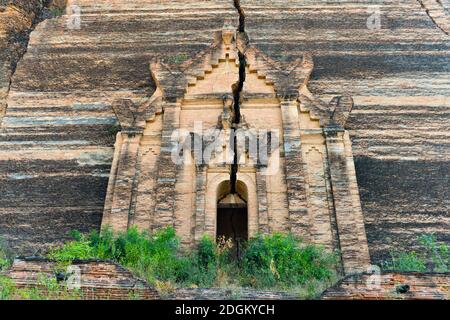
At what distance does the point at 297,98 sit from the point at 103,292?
23.0 ft

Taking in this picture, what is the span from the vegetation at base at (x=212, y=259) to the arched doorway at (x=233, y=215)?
3.84 feet

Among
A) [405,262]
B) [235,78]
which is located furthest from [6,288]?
[235,78]

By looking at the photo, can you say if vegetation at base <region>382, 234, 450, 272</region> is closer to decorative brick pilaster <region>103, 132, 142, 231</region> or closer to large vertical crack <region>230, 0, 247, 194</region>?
large vertical crack <region>230, 0, 247, 194</region>

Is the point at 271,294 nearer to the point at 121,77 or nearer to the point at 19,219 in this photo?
the point at 19,219

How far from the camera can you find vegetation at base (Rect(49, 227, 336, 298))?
35.8 feet

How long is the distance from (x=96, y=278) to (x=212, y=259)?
279cm

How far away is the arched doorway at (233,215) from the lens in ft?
43.9

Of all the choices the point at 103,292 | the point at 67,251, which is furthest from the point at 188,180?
the point at 103,292

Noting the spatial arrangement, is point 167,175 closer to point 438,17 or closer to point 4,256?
point 4,256

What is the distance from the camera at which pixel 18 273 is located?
378 inches

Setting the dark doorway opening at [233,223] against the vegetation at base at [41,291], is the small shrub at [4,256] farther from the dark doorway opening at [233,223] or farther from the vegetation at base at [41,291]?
the dark doorway opening at [233,223]

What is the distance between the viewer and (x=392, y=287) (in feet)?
30.1

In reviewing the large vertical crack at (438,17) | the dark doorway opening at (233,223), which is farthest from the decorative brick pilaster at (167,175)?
the large vertical crack at (438,17)

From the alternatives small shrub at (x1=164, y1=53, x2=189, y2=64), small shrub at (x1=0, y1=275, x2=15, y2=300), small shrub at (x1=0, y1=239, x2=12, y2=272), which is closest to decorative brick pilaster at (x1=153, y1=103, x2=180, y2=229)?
small shrub at (x1=164, y1=53, x2=189, y2=64)
